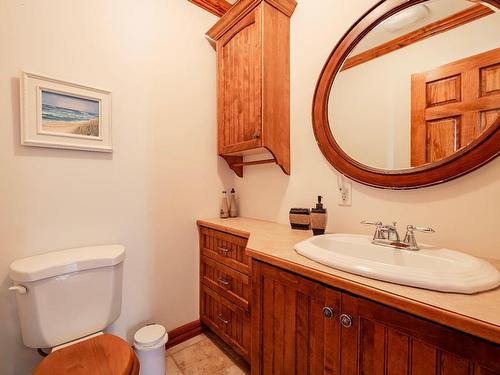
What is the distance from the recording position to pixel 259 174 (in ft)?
5.91

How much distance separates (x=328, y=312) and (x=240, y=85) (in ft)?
4.69

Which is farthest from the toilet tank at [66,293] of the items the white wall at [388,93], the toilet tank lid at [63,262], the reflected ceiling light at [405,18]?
the reflected ceiling light at [405,18]

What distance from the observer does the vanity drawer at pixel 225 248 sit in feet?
4.48

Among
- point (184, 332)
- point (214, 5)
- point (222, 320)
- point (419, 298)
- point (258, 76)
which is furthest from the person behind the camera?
point (214, 5)

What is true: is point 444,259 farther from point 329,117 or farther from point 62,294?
point 62,294

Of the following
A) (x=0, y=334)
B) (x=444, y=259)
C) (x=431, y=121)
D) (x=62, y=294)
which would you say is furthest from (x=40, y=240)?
(x=431, y=121)

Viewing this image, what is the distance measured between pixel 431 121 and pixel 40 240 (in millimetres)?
1976

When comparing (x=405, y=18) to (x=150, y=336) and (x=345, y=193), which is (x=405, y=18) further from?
(x=150, y=336)

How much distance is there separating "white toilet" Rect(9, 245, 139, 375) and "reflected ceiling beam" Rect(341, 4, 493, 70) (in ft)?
5.45

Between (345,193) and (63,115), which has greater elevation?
(63,115)

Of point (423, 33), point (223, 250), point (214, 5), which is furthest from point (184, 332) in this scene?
point (214, 5)

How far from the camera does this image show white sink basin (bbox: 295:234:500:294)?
61 centimetres

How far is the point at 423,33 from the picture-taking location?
1009 mm

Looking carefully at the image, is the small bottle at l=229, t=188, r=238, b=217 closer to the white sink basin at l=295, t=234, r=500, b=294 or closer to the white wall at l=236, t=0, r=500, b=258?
the white wall at l=236, t=0, r=500, b=258
